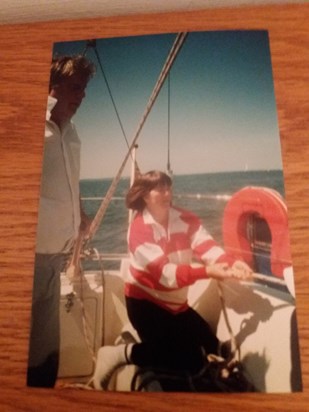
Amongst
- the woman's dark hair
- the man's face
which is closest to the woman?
the woman's dark hair

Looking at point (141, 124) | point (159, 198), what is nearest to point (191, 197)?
point (159, 198)

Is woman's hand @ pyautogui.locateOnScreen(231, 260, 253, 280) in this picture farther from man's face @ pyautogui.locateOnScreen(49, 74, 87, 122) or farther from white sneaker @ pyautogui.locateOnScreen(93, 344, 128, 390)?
man's face @ pyautogui.locateOnScreen(49, 74, 87, 122)

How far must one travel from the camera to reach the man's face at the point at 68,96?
2.41ft

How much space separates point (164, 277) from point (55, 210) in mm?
242

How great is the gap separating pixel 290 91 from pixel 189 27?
0.25m

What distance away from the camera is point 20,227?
689 millimetres

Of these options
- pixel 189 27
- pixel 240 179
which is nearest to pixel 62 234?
pixel 240 179

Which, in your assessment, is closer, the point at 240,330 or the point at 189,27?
the point at 240,330

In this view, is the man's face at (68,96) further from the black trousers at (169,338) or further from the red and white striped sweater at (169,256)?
the black trousers at (169,338)

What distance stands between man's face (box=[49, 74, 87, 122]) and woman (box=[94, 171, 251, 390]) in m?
0.21

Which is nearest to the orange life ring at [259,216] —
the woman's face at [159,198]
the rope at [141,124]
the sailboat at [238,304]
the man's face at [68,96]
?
the sailboat at [238,304]

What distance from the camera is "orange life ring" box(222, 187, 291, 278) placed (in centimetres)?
64

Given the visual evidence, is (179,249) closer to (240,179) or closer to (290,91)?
(240,179)

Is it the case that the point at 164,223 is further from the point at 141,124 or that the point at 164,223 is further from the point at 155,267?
the point at 141,124
